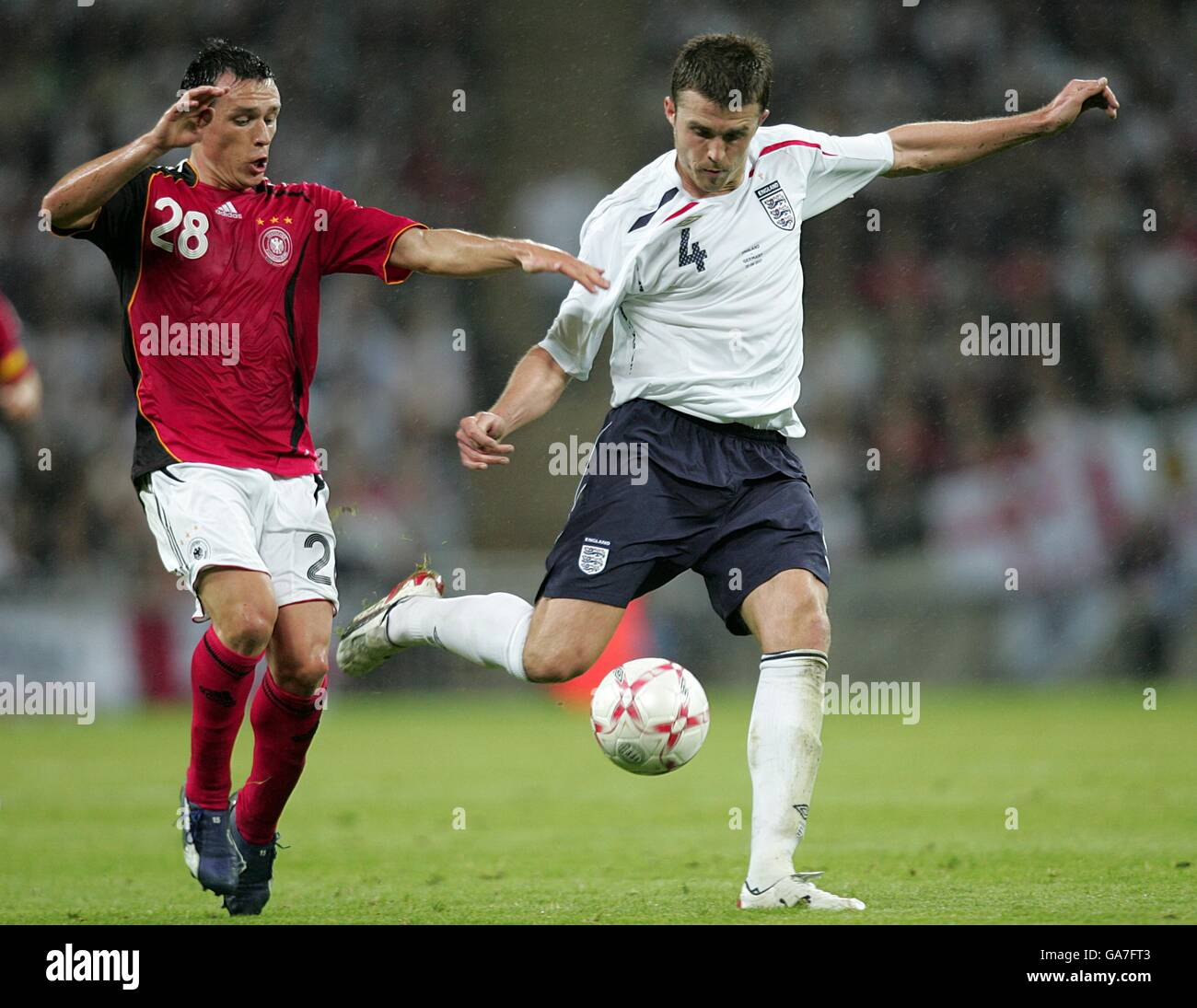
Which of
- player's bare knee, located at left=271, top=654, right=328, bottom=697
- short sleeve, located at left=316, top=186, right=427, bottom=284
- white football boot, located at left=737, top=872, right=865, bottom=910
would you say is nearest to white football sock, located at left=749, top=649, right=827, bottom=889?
white football boot, located at left=737, top=872, right=865, bottom=910

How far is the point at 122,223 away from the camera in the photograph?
209 inches

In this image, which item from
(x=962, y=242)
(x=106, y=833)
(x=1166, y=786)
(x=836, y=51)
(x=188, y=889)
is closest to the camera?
(x=188, y=889)

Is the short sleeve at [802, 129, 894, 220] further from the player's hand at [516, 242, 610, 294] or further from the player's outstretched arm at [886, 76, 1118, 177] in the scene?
the player's hand at [516, 242, 610, 294]

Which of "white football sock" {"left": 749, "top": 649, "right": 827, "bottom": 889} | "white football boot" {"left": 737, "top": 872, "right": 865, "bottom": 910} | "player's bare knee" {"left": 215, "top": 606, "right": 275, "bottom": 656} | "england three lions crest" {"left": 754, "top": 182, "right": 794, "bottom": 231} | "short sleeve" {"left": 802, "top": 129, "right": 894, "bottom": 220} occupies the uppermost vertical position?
"short sleeve" {"left": 802, "top": 129, "right": 894, "bottom": 220}

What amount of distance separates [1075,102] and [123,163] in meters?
3.09

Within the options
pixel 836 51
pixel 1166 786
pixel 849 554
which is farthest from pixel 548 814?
pixel 836 51

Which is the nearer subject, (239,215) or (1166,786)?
(239,215)

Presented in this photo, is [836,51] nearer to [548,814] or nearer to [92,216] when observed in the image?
[548,814]

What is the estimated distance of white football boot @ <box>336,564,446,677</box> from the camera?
611cm

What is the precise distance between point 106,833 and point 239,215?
10.7ft

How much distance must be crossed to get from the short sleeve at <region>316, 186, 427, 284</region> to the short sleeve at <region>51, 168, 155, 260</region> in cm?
60

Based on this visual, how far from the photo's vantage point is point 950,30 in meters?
16.5

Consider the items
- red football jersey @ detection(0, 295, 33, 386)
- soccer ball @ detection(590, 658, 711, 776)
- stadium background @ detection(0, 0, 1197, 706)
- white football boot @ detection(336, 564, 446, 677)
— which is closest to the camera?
soccer ball @ detection(590, 658, 711, 776)

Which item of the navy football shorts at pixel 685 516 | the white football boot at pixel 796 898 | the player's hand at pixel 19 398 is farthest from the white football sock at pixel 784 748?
the player's hand at pixel 19 398
